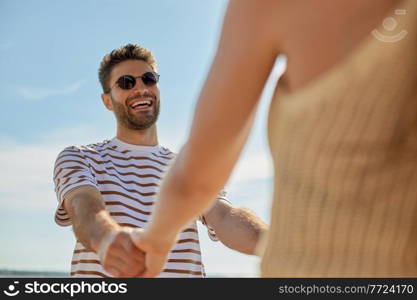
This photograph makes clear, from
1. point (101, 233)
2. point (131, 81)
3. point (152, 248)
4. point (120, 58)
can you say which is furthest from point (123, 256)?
point (120, 58)

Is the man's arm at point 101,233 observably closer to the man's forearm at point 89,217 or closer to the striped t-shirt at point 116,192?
the man's forearm at point 89,217

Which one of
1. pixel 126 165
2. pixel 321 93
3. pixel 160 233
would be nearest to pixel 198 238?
pixel 126 165

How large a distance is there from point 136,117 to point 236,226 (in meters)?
1.43

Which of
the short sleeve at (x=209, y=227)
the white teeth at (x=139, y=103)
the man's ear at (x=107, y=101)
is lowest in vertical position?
the short sleeve at (x=209, y=227)

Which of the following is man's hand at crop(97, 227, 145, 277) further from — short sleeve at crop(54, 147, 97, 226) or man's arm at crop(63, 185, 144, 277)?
short sleeve at crop(54, 147, 97, 226)

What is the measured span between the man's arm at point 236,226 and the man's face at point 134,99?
1093 mm

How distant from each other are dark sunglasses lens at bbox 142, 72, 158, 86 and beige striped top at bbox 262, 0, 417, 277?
412 centimetres

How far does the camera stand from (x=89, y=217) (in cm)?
352

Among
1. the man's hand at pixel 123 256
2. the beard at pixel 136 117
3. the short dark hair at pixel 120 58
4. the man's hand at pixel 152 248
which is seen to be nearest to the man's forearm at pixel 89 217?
the man's hand at pixel 123 256

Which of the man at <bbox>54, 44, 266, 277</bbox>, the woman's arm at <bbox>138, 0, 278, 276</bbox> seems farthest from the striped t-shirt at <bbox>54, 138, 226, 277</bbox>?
the woman's arm at <bbox>138, 0, 278, 276</bbox>

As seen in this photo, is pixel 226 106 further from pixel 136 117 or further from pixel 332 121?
pixel 136 117

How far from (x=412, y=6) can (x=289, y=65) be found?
29 cm

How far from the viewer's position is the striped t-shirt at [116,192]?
13.5ft

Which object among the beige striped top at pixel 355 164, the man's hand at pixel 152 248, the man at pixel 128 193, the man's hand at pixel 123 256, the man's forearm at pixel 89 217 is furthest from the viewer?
the man at pixel 128 193
